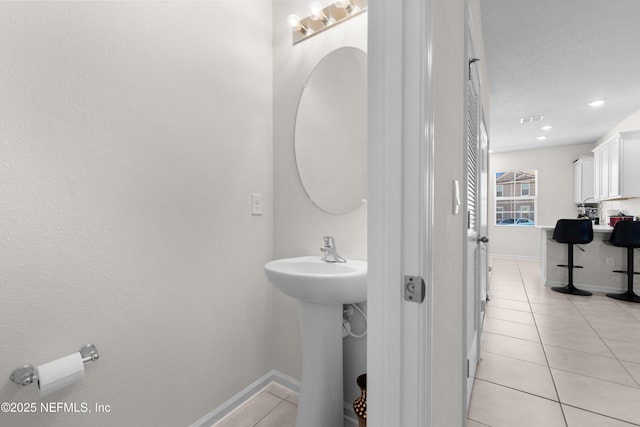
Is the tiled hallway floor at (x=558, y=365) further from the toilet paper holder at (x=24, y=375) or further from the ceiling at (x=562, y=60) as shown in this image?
the ceiling at (x=562, y=60)

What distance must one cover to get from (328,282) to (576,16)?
304cm

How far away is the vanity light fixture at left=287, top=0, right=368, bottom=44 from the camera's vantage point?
1.55 metres

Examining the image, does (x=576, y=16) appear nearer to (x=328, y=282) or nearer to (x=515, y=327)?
(x=515, y=327)

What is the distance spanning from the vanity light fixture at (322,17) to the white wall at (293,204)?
33 mm

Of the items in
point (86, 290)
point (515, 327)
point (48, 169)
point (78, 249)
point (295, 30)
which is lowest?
point (515, 327)

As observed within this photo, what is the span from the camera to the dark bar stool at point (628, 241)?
3506 millimetres

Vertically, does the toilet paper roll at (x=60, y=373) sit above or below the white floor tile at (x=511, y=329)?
above

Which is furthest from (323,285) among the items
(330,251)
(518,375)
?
(518,375)

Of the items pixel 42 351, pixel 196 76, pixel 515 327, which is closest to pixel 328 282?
pixel 42 351

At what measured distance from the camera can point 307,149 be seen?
177cm

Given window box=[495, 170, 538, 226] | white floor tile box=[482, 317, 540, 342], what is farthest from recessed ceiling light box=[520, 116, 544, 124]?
white floor tile box=[482, 317, 540, 342]

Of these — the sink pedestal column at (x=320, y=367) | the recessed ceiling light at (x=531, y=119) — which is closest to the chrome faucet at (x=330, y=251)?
the sink pedestal column at (x=320, y=367)

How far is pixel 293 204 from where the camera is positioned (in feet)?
6.00

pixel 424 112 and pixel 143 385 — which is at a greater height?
pixel 424 112
